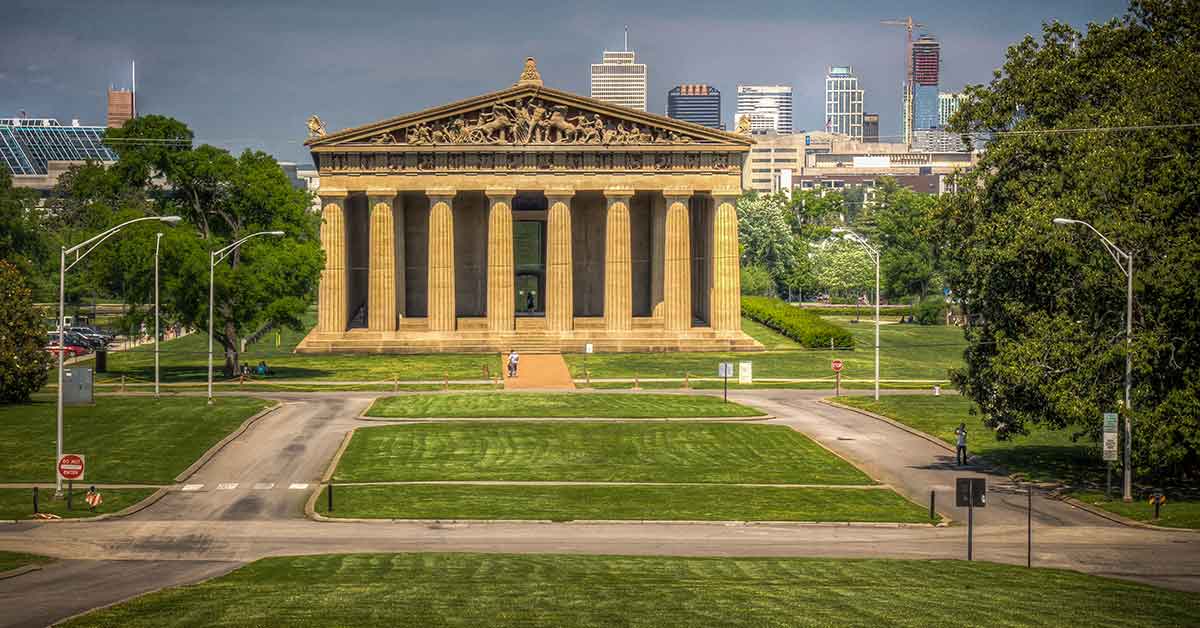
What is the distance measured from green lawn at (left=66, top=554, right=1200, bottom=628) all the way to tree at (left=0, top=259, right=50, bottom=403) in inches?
1463

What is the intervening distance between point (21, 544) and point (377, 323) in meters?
62.7

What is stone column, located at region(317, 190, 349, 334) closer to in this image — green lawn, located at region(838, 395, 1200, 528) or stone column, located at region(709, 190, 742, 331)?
stone column, located at region(709, 190, 742, 331)

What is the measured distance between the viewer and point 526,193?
104250 mm

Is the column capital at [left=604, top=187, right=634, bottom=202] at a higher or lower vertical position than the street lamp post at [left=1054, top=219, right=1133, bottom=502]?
higher

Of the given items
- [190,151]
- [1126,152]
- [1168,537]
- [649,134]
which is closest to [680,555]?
[1168,537]

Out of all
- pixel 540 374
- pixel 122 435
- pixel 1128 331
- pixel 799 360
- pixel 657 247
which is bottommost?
pixel 122 435

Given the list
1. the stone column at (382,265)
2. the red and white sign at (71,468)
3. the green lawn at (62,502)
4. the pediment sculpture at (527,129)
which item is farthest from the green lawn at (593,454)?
the pediment sculpture at (527,129)

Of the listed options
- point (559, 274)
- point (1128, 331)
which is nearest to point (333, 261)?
point (559, 274)

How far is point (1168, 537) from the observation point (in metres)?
41.7

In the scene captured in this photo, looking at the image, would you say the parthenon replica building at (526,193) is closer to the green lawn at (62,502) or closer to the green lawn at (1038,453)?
the green lawn at (1038,453)

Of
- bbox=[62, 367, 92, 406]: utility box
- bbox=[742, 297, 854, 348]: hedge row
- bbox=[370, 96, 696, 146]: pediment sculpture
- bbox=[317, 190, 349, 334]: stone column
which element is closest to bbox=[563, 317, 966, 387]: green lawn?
bbox=[742, 297, 854, 348]: hedge row

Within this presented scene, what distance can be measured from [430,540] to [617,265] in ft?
205

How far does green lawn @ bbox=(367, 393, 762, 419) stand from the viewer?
69463 mm

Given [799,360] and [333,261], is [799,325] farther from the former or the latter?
[333,261]
